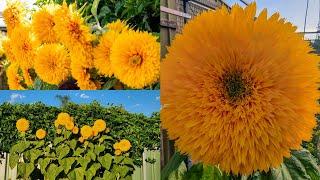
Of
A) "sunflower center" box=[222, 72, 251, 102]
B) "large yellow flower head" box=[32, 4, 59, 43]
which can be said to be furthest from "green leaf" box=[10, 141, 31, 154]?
"sunflower center" box=[222, 72, 251, 102]

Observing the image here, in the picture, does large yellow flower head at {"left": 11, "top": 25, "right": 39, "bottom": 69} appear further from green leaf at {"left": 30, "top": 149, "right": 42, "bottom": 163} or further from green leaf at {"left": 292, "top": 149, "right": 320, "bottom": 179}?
green leaf at {"left": 292, "top": 149, "right": 320, "bottom": 179}

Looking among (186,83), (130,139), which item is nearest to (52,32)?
(130,139)

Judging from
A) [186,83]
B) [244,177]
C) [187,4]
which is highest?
[187,4]

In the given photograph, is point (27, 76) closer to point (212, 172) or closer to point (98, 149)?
point (98, 149)

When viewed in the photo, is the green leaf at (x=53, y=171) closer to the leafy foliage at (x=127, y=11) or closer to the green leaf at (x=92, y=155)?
the green leaf at (x=92, y=155)

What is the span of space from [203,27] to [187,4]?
117 centimetres

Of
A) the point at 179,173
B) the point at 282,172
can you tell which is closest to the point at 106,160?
the point at 179,173

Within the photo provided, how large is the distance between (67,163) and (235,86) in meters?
1.14

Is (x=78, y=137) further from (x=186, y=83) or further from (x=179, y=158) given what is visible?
(x=186, y=83)

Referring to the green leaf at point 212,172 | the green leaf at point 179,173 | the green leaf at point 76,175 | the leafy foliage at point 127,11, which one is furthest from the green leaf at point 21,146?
the green leaf at point 212,172

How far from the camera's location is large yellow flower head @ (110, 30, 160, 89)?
7.44 feet

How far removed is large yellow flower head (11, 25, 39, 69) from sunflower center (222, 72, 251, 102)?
110cm

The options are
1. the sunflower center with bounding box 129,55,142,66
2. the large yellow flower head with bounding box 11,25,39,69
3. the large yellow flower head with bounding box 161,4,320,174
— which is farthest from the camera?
the large yellow flower head with bounding box 11,25,39,69

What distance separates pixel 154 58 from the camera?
7.49 ft
